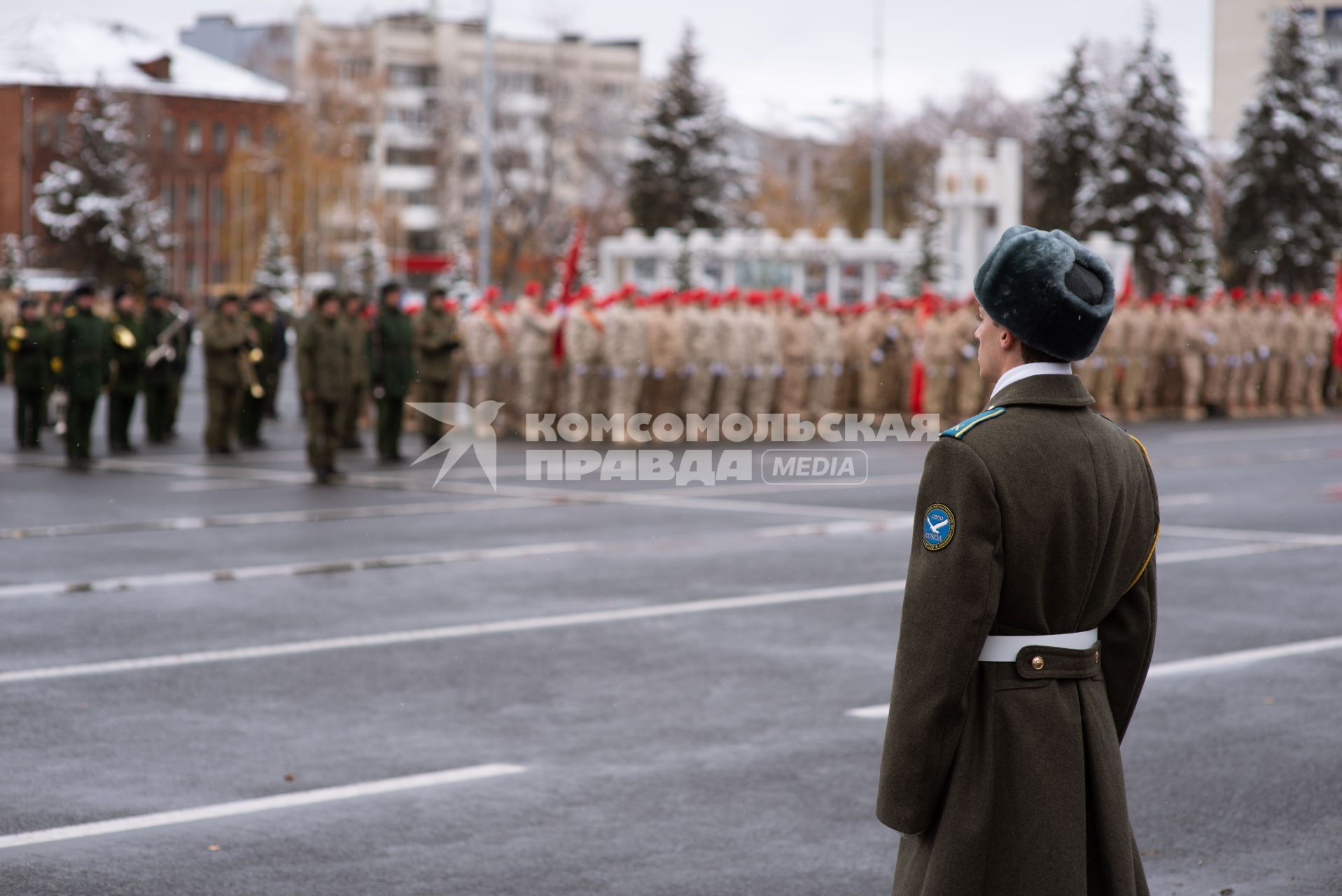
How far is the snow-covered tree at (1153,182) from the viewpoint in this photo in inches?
2315

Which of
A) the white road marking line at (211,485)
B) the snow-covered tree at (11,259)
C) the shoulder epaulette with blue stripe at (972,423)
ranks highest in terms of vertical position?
the snow-covered tree at (11,259)

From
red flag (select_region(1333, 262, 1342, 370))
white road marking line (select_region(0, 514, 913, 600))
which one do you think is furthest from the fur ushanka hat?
red flag (select_region(1333, 262, 1342, 370))

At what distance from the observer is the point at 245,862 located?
5535mm

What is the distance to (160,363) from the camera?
22328 millimetres

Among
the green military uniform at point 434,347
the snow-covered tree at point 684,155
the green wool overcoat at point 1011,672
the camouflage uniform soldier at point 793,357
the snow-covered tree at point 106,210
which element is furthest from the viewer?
the snow-covered tree at point 684,155

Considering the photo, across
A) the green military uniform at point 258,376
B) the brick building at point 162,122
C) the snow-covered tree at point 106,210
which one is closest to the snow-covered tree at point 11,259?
the brick building at point 162,122

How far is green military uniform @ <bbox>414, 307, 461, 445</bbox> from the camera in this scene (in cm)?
2206

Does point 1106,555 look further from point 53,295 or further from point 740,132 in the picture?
point 740,132

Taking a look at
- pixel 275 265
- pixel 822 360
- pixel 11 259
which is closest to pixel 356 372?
pixel 822 360

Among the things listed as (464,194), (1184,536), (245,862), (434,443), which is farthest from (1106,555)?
(464,194)

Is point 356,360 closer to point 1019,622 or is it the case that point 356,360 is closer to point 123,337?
point 123,337

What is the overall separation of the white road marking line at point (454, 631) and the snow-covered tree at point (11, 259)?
45.3 m

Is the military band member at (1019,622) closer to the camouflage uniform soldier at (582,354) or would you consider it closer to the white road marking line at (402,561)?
the white road marking line at (402,561)

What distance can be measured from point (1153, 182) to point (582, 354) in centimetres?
4028
